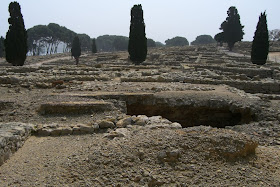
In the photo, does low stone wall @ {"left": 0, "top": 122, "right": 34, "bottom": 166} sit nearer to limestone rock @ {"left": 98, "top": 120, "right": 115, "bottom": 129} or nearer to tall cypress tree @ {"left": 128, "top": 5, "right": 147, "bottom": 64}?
limestone rock @ {"left": 98, "top": 120, "right": 115, "bottom": 129}

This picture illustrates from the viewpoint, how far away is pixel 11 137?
4.46 m

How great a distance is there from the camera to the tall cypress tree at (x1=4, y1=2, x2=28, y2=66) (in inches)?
861

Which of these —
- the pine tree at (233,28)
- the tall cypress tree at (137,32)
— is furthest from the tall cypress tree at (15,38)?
the pine tree at (233,28)

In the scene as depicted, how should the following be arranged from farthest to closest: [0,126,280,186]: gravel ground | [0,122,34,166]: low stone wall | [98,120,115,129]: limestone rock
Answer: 1. [98,120,115,129]: limestone rock
2. [0,122,34,166]: low stone wall
3. [0,126,280,186]: gravel ground

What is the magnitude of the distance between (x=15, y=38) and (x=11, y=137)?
66.3ft

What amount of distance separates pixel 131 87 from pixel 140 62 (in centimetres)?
1508

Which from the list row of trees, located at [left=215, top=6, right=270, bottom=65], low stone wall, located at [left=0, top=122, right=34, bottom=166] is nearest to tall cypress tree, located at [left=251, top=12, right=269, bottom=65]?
row of trees, located at [left=215, top=6, right=270, bottom=65]

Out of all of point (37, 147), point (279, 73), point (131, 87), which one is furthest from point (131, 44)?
point (37, 147)

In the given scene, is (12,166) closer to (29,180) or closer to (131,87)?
(29,180)

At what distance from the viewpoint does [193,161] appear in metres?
4.10

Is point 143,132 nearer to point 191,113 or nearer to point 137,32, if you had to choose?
point 191,113

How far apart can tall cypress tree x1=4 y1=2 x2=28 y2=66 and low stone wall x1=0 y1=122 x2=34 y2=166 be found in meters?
19.1

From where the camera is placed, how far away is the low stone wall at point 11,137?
417 centimetres

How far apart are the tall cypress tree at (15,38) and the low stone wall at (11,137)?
1907 centimetres
